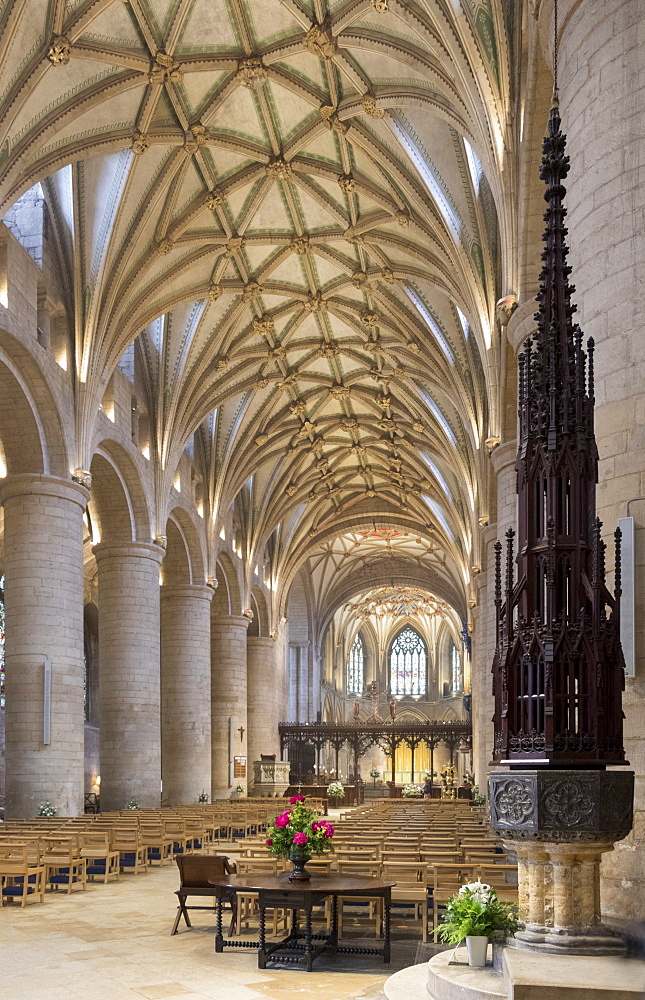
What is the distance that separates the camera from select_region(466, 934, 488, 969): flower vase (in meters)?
6.84

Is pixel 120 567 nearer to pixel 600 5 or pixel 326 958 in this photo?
pixel 326 958

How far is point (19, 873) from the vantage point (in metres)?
12.4

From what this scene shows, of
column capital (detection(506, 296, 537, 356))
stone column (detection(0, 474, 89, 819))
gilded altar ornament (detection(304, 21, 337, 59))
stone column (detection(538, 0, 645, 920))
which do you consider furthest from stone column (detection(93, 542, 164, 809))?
stone column (detection(538, 0, 645, 920))

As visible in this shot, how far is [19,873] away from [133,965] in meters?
3.49

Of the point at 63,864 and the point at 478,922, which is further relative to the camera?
the point at 63,864

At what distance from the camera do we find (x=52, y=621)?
2148cm

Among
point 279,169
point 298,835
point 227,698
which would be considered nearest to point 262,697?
point 227,698

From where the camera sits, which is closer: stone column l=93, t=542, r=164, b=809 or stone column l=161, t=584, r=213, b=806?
stone column l=93, t=542, r=164, b=809

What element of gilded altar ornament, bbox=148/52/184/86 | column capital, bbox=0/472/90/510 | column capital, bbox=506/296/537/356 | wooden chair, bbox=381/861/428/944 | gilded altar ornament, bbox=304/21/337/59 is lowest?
wooden chair, bbox=381/861/428/944

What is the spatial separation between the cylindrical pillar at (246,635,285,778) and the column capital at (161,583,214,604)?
1252 cm

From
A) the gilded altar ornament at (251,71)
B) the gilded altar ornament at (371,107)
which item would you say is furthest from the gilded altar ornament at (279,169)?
the gilded altar ornament at (371,107)

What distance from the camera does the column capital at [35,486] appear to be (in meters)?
21.8

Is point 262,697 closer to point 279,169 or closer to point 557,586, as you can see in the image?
point 279,169

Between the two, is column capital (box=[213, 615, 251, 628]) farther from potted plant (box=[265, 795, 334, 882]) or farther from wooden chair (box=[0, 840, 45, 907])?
potted plant (box=[265, 795, 334, 882])
